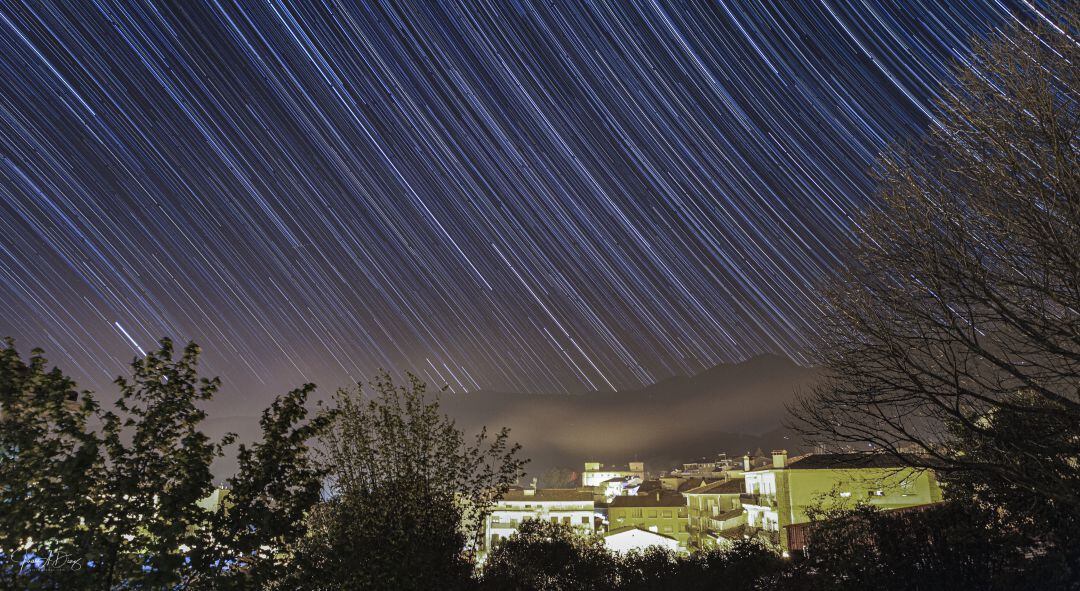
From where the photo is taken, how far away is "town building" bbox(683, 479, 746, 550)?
169 ft

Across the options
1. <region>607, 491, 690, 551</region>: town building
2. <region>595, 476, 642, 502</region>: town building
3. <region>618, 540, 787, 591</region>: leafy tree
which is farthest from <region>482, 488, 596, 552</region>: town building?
<region>618, 540, 787, 591</region>: leafy tree

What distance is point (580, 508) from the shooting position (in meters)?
74.6

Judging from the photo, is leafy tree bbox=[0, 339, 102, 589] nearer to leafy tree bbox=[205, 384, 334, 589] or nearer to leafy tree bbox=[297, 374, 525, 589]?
leafy tree bbox=[205, 384, 334, 589]

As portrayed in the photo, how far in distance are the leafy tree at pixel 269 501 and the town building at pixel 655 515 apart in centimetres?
6307

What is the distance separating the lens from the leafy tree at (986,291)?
6.87 meters

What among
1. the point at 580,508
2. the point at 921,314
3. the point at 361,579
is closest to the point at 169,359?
the point at 361,579

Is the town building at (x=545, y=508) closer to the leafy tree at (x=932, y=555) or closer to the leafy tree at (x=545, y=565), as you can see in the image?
the leafy tree at (x=545, y=565)

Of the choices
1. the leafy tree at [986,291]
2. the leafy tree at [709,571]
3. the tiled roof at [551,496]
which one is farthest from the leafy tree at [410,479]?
the tiled roof at [551,496]

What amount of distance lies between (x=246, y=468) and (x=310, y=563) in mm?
1030

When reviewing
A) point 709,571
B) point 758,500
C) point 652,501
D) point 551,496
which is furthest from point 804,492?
point 551,496

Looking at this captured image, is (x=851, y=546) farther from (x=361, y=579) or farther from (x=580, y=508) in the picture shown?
(x=580, y=508)

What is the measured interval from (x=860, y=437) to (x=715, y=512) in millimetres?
51921

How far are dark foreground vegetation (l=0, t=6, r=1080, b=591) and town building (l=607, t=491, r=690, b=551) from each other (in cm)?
5398

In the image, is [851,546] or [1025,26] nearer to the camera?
[1025,26]
